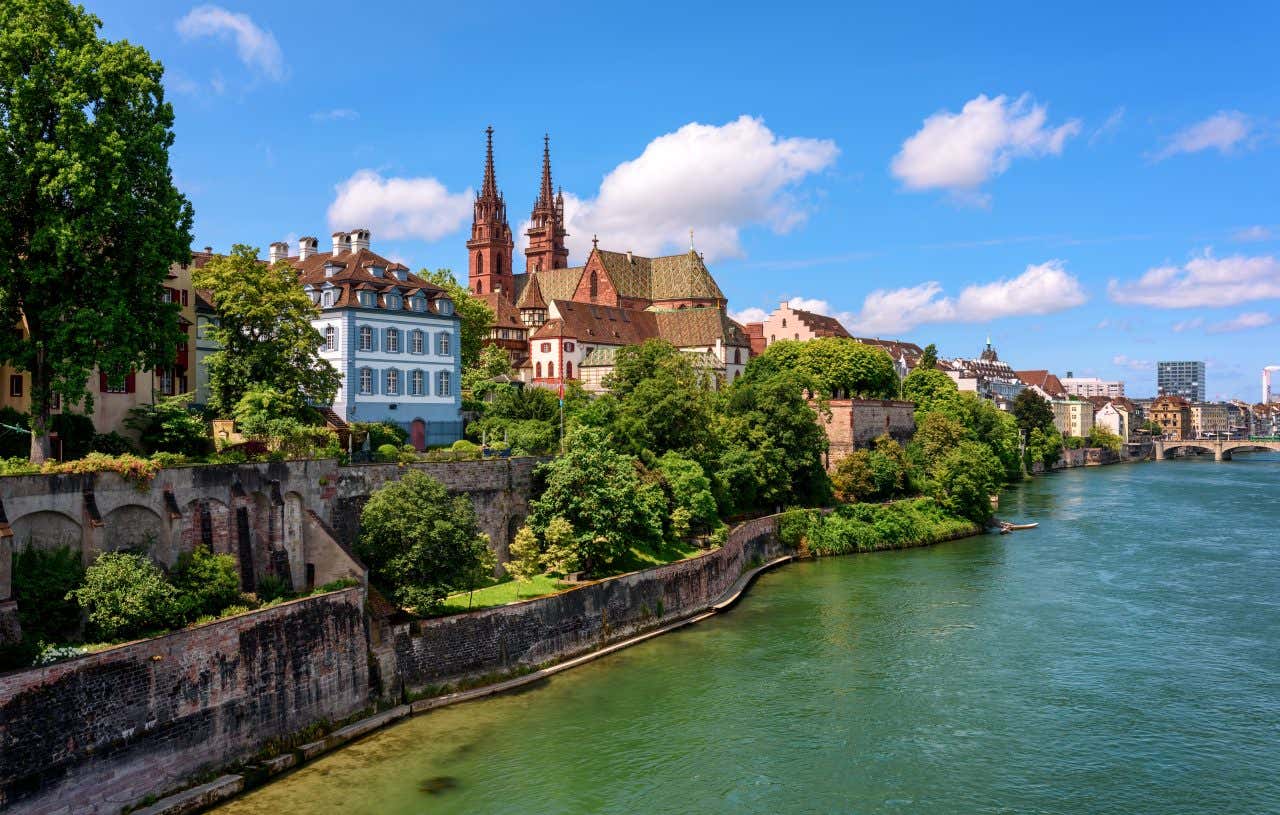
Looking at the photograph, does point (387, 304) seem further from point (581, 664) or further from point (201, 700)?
point (201, 700)

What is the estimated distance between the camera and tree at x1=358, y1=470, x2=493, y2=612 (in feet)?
107

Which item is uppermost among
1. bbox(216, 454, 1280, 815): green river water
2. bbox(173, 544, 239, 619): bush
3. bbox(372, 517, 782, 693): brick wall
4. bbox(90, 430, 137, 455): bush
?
bbox(90, 430, 137, 455): bush

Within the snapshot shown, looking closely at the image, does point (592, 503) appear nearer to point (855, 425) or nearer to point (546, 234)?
point (855, 425)

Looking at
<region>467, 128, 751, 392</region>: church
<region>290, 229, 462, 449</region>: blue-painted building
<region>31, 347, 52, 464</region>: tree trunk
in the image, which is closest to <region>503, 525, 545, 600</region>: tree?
<region>290, 229, 462, 449</region>: blue-painted building

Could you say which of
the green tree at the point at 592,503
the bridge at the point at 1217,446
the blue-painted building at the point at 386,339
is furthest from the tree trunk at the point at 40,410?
the bridge at the point at 1217,446

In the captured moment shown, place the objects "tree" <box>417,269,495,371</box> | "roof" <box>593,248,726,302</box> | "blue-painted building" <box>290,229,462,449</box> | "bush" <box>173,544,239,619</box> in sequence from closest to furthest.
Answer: "bush" <box>173,544,239,619</box> < "blue-painted building" <box>290,229,462,449</box> < "tree" <box>417,269,495,371</box> < "roof" <box>593,248,726,302</box>

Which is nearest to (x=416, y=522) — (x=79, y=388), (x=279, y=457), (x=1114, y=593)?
(x=279, y=457)

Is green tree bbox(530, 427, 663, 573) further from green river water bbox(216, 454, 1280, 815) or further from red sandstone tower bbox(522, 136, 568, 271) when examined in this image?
red sandstone tower bbox(522, 136, 568, 271)

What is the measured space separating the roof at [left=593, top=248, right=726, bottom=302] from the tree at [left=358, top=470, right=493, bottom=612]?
83.7m

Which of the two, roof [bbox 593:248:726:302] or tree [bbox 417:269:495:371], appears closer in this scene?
tree [bbox 417:269:495:371]

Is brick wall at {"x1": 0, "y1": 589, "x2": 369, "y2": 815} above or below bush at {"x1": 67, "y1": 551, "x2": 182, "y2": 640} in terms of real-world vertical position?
below

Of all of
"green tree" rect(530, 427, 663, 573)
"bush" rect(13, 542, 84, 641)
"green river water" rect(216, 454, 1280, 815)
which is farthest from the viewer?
"green tree" rect(530, 427, 663, 573)

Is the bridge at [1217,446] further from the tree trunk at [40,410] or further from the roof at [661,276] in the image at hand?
the tree trunk at [40,410]

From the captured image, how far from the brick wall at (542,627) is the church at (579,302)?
39460mm
